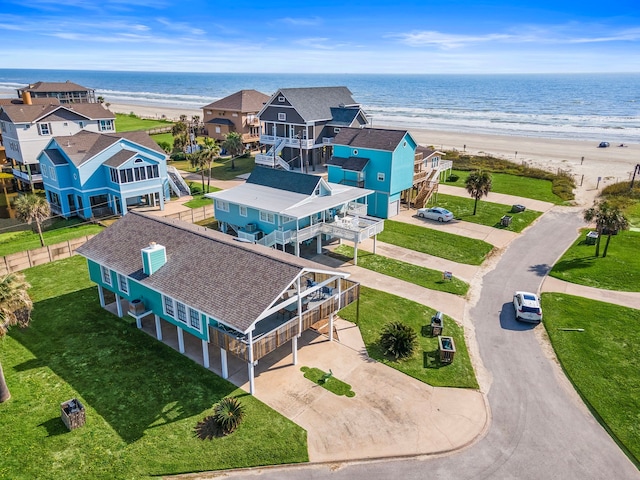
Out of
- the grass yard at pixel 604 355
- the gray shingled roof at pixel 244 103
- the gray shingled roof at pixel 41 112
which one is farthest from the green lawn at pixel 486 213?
the gray shingled roof at pixel 41 112

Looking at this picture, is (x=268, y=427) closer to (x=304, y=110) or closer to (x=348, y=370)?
(x=348, y=370)

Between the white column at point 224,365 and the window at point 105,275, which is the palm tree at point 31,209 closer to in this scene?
the window at point 105,275

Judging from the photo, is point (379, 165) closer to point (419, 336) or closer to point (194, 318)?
point (419, 336)

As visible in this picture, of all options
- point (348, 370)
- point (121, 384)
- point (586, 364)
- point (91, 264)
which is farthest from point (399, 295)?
point (91, 264)

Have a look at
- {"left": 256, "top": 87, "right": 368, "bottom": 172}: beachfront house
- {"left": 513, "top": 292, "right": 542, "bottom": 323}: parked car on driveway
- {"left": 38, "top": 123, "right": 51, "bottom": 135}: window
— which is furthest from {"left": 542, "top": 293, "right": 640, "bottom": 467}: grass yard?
{"left": 38, "top": 123, "right": 51, "bottom": 135}: window

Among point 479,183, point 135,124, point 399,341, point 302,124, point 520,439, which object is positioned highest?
point 302,124

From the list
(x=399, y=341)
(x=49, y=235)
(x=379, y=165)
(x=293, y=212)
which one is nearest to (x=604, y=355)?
(x=399, y=341)
